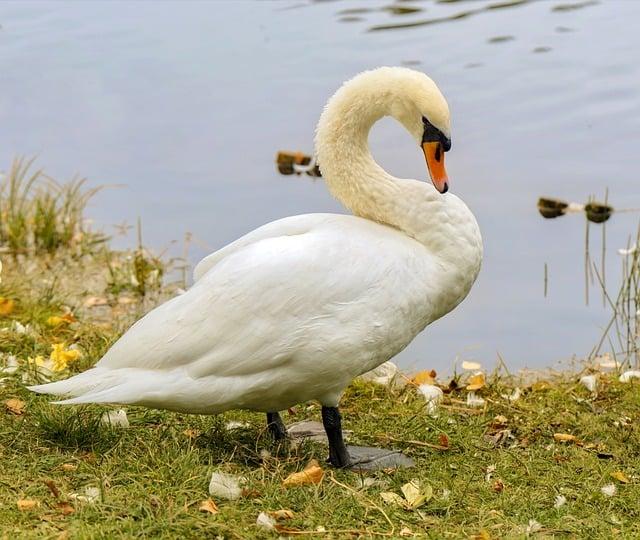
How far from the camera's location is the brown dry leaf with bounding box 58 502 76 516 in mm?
4102

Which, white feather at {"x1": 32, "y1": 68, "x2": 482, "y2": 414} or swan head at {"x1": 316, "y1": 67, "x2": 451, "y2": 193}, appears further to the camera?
swan head at {"x1": 316, "y1": 67, "x2": 451, "y2": 193}

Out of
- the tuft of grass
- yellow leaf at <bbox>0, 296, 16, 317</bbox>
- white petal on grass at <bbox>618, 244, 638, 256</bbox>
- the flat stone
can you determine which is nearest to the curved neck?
the flat stone

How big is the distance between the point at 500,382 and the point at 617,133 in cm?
459

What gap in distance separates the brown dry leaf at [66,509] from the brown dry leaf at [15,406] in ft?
3.66

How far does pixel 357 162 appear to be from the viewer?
16.6 ft

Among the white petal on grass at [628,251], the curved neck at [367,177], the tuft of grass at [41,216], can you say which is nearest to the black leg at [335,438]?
the curved neck at [367,177]

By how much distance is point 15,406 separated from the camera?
525cm

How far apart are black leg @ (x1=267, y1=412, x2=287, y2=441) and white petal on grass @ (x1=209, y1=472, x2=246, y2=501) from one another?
28.1 inches

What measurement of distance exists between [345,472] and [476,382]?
1.62m

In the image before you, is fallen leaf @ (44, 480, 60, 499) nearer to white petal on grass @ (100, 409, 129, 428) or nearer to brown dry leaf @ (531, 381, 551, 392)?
white petal on grass @ (100, 409, 129, 428)

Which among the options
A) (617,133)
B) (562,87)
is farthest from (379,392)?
(562,87)

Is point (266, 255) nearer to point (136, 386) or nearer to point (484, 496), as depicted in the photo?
point (136, 386)

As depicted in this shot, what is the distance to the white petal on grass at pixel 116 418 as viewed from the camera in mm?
5020

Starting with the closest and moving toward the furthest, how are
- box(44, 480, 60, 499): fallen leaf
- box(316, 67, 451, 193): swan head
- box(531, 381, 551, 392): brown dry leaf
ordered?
box(44, 480, 60, 499): fallen leaf < box(316, 67, 451, 193): swan head < box(531, 381, 551, 392): brown dry leaf
